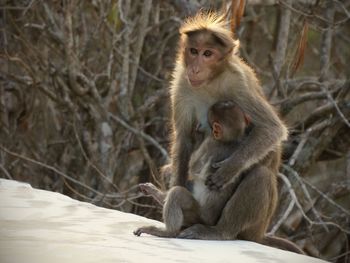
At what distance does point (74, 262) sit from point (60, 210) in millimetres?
1713

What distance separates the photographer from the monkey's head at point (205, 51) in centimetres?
596

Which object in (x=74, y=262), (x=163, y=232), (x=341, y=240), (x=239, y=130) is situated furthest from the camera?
(x=341, y=240)

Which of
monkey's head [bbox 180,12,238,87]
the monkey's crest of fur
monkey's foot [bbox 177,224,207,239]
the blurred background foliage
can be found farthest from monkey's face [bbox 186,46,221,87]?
the blurred background foliage

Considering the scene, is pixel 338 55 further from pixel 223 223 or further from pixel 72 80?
pixel 223 223

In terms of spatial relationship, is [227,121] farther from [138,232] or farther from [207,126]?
[138,232]

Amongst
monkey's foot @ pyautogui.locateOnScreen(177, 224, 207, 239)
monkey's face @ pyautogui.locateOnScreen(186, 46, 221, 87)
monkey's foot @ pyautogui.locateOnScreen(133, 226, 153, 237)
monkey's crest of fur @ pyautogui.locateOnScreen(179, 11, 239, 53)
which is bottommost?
monkey's foot @ pyautogui.locateOnScreen(177, 224, 207, 239)

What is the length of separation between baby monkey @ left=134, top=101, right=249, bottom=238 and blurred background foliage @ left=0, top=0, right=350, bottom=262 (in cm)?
246

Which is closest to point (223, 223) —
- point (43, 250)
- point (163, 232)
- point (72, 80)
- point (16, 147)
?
point (163, 232)

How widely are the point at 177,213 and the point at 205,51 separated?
1.20 metres

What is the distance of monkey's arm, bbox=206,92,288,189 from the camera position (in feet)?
18.8

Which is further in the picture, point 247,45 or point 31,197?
point 247,45

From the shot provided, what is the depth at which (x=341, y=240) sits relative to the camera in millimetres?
10023

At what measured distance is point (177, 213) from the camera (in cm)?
561

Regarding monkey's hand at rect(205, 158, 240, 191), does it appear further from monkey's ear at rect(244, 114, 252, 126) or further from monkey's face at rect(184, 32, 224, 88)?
monkey's face at rect(184, 32, 224, 88)
